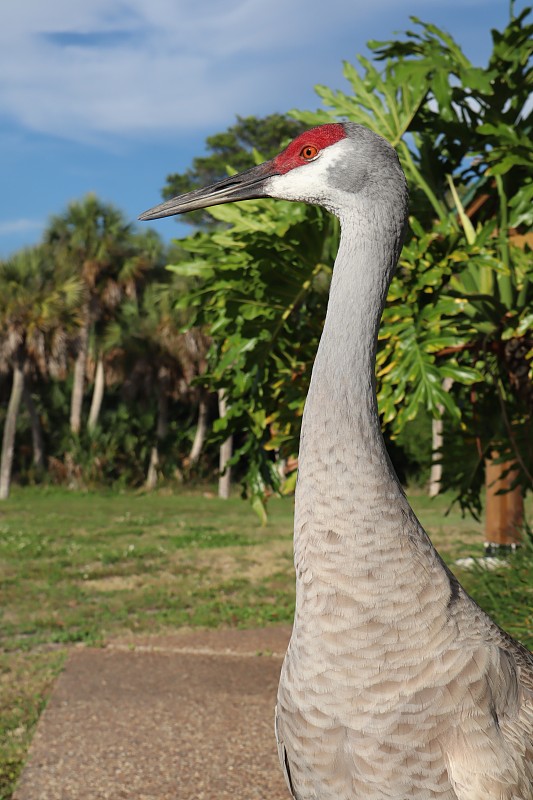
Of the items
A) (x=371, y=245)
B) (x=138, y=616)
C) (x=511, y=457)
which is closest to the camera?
(x=371, y=245)

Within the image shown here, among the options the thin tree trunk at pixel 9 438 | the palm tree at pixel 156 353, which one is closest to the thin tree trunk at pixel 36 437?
the thin tree trunk at pixel 9 438

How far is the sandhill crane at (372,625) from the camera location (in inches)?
87.9

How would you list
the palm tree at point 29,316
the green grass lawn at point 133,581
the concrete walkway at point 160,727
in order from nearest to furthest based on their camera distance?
the concrete walkway at point 160,727
the green grass lawn at point 133,581
the palm tree at point 29,316

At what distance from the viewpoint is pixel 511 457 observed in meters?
6.71

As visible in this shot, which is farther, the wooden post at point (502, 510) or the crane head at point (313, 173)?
the wooden post at point (502, 510)

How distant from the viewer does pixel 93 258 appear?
25.8m

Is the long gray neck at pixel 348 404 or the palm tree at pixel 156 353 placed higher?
the palm tree at pixel 156 353

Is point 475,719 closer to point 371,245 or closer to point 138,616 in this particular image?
point 371,245

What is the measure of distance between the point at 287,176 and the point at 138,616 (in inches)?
277

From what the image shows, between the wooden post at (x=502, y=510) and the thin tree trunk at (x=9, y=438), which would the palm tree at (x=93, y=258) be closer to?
the thin tree trunk at (x=9, y=438)

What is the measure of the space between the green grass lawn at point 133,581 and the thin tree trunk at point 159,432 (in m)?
6.03

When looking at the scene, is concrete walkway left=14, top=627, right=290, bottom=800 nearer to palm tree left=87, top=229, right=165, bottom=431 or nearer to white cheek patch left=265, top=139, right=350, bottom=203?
white cheek patch left=265, top=139, right=350, bottom=203

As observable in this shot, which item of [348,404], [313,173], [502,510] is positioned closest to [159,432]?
[502,510]

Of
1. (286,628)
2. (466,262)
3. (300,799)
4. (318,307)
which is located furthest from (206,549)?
(300,799)
